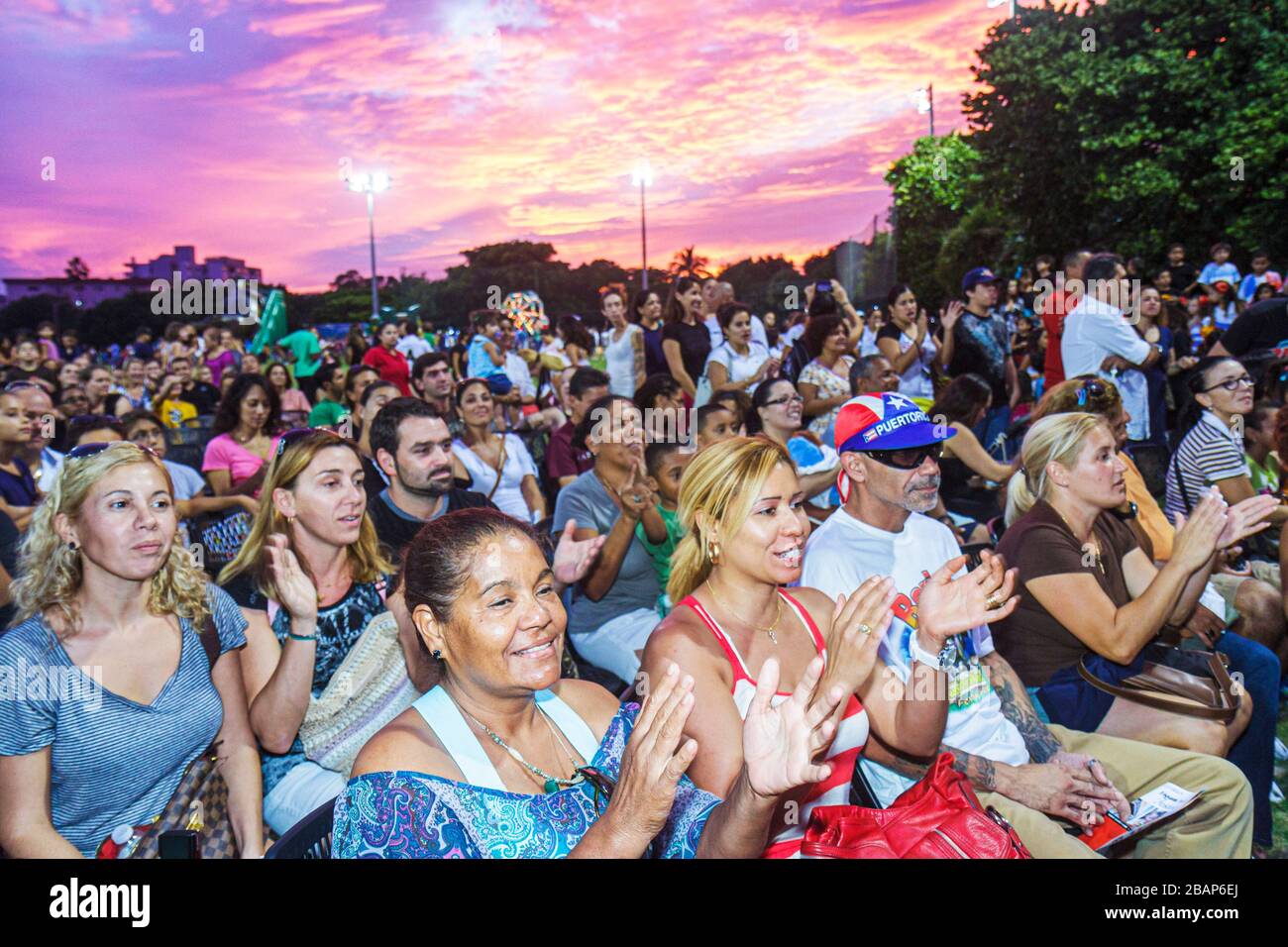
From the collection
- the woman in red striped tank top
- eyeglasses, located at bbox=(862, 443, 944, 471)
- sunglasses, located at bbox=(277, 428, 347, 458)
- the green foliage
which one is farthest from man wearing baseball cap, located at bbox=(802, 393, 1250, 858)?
the green foliage

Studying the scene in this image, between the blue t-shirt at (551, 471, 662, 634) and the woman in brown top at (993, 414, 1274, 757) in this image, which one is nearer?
the woman in brown top at (993, 414, 1274, 757)

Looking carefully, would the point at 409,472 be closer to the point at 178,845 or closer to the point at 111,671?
the point at 111,671

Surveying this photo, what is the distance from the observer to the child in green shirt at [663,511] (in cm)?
420

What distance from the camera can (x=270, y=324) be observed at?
36.0 feet

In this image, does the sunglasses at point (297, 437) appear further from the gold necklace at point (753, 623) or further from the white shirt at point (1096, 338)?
the white shirt at point (1096, 338)

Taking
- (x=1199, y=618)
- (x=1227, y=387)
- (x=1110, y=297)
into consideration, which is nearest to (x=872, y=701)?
(x=1199, y=618)

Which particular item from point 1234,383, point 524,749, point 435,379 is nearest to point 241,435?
point 435,379

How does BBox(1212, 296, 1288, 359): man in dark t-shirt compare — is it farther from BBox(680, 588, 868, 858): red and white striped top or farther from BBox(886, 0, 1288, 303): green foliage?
BBox(886, 0, 1288, 303): green foliage

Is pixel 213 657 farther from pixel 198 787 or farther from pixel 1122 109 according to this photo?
pixel 1122 109

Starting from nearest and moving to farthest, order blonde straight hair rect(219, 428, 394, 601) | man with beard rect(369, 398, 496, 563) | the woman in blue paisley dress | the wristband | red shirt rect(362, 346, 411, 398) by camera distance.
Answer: the woman in blue paisley dress < the wristband < blonde straight hair rect(219, 428, 394, 601) < man with beard rect(369, 398, 496, 563) < red shirt rect(362, 346, 411, 398)

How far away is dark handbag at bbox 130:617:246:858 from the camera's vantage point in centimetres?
225

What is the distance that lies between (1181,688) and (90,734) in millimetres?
3139

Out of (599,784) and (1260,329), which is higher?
(1260,329)
